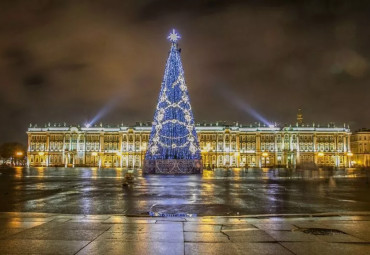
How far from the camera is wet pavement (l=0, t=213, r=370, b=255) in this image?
→ 911cm

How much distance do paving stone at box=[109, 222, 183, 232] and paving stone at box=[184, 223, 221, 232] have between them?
0.61 feet

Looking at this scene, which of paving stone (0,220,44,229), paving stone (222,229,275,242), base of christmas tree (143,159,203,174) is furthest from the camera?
base of christmas tree (143,159,203,174)

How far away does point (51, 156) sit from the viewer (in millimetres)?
152125

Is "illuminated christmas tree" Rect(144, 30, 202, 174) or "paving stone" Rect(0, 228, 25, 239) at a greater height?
"illuminated christmas tree" Rect(144, 30, 202, 174)

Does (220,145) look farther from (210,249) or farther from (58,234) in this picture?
(210,249)

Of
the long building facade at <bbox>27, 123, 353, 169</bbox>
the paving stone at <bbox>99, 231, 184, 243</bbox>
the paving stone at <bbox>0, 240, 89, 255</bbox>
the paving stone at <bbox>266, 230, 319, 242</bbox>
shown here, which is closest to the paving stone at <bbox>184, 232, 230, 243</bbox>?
the paving stone at <bbox>99, 231, 184, 243</bbox>

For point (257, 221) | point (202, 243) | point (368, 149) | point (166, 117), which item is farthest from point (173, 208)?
point (368, 149)

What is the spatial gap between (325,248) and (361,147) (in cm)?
16974

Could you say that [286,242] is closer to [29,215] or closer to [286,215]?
[286,215]

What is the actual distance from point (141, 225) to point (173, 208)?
439cm

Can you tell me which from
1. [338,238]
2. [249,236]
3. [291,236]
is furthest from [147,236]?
[338,238]

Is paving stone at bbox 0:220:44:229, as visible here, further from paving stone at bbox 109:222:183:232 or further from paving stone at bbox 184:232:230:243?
paving stone at bbox 184:232:230:243

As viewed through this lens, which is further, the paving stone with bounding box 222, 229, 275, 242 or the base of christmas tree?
the base of christmas tree

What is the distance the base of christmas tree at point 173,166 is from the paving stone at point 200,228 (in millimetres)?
39343
